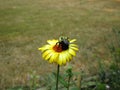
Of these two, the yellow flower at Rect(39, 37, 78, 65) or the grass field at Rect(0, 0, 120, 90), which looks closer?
the yellow flower at Rect(39, 37, 78, 65)

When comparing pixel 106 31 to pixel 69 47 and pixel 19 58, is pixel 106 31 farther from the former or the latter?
pixel 69 47

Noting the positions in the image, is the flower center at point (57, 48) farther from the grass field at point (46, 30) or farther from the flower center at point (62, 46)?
the grass field at point (46, 30)

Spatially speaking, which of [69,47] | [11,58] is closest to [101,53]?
[11,58]

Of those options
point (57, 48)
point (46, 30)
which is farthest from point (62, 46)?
point (46, 30)

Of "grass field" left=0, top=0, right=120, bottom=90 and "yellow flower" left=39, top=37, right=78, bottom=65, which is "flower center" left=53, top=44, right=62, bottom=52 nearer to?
"yellow flower" left=39, top=37, right=78, bottom=65

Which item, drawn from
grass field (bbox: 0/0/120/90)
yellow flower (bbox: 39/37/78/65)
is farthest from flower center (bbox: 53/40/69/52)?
grass field (bbox: 0/0/120/90)

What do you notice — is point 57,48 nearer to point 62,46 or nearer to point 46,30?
point 62,46

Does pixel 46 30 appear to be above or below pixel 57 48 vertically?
below

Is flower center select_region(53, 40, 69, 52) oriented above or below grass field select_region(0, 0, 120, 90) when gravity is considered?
above

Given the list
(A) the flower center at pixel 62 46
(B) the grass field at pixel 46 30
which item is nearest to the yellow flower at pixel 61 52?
(A) the flower center at pixel 62 46
